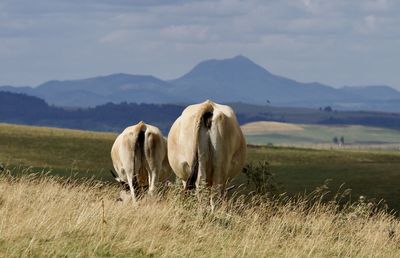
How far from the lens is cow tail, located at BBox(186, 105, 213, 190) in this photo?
1677 centimetres

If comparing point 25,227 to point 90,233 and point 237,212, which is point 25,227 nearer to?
point 90,233

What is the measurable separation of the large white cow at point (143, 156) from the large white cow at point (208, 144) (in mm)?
5715

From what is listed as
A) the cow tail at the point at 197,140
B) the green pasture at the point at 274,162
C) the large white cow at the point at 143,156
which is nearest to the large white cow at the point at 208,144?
the cow tail at the point at 197,140

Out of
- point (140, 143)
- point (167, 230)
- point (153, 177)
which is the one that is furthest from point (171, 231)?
point (140, 143)

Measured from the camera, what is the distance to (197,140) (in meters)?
16.8

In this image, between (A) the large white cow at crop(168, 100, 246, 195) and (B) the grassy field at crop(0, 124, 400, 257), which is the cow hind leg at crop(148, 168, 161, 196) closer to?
(B) the grassy field at crop(0, 124, 400, 257)

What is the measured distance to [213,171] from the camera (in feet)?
56.0

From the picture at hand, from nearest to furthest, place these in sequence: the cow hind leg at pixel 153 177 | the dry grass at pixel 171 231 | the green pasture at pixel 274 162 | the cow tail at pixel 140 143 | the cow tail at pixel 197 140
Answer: the dry grass at pixel 171 231, the cow tail at pixel 197 140, the cow hind leg at pixel 153 177, the cow tail at pixel 140 143, the green pasture at pixel 274 162

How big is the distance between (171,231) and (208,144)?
3867 millimetres

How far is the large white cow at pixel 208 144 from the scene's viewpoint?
16828mm

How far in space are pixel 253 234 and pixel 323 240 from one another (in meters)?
A: 1.12

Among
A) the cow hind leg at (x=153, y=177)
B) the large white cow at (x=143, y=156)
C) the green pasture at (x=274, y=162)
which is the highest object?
the large white cow at (x=143, y=156)

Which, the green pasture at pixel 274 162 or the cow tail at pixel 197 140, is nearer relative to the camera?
the cow tail at pixel 197 140

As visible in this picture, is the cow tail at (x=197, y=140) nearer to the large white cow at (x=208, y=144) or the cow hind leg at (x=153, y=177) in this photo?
the large white cow at (x=208, y=144)
